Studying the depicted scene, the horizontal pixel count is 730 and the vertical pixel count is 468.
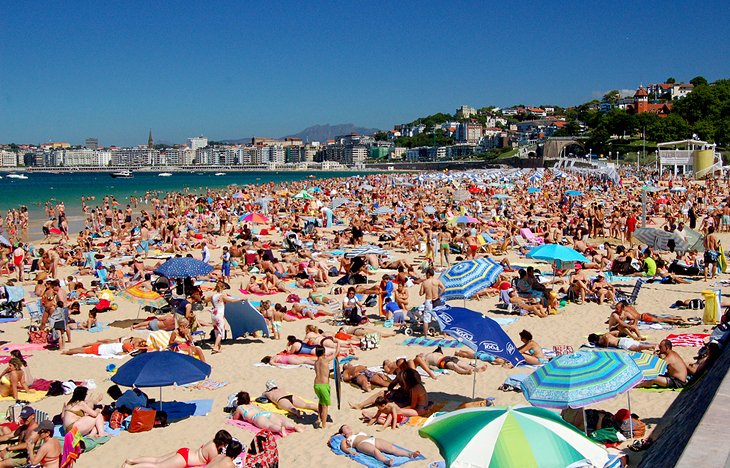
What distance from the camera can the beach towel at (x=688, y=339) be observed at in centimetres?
814

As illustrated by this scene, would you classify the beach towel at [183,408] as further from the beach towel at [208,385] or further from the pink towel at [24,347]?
the pink towel at [24,347]

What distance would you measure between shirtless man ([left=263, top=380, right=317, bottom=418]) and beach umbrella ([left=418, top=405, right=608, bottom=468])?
261 cm

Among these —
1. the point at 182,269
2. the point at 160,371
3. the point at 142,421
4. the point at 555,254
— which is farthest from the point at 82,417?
the point at 555,254

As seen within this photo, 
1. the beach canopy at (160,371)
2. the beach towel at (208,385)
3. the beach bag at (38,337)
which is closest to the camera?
the beach canopy at (160,371)

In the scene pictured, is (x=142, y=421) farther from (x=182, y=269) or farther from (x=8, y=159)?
(x=8, y=159)

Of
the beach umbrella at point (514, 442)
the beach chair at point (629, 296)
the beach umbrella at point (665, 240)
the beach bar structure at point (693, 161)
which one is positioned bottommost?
the beach chair at point (629, 296)

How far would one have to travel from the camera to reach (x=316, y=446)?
588 cm

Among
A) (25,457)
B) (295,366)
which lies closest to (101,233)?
(295,366)

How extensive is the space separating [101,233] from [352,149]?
162149 millimetres

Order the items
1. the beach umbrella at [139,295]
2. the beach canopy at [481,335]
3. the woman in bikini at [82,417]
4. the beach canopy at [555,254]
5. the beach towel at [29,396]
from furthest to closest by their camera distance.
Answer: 1. the beach canopy at [555,254]
2. the beach umbrella at [139,295]
3. the beach towel at [29,396]
4. the beach canopy at [481,335]
5. the woman in bikini at [82,417]

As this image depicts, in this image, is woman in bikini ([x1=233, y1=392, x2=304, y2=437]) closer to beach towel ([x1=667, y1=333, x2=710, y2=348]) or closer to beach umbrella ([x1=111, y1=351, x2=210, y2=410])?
beach umbrella ([x1=111, y1=351, x2=210, y2=410])

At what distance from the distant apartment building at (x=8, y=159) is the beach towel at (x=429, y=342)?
697 ft

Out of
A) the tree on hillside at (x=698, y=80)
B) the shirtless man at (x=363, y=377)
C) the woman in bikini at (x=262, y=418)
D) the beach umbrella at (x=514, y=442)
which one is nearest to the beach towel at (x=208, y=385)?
the woman in bikini at (x=262, y=418)

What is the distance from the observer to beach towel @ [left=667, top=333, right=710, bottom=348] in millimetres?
8141
